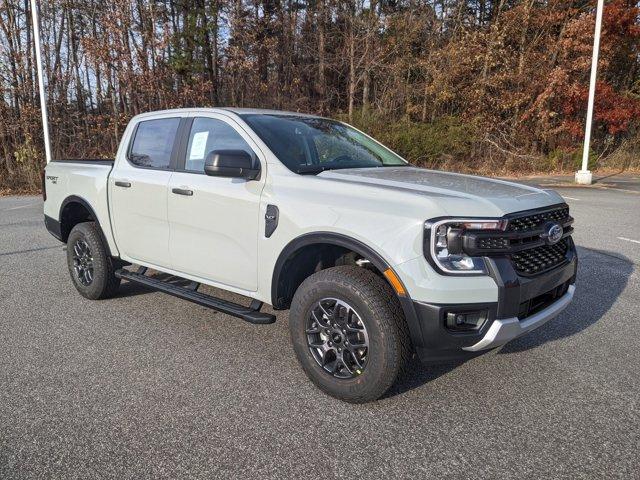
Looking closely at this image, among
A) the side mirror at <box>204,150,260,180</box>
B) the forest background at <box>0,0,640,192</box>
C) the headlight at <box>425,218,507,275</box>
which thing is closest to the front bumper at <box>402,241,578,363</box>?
the headlight at <box>425,218,507,275</box>

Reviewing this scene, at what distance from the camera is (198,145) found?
4051mm

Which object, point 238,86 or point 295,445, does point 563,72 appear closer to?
point 238,86

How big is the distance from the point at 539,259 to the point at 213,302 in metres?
2.26

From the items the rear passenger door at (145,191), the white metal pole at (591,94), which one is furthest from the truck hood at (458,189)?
the white metal pole at (591,94)

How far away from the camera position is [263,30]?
23.7m

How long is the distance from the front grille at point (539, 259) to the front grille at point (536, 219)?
0.14m

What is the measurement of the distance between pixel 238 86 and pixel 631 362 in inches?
913

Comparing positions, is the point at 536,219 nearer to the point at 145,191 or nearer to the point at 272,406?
the point at 272,406

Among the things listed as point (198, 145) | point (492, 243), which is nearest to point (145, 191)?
point (198, 145)

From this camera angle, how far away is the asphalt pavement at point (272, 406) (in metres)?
2.47

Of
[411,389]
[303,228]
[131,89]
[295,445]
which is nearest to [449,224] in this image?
[303,228]

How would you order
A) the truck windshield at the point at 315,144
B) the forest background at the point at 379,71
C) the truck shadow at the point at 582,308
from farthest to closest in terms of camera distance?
the forest background at the point at 379,71 → the truck windshield at the point at 315,144 → the truck shadow at the point at 582,308

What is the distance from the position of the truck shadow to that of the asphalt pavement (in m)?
0.02

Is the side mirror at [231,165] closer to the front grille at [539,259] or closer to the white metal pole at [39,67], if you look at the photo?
the front grille at [539,259]
